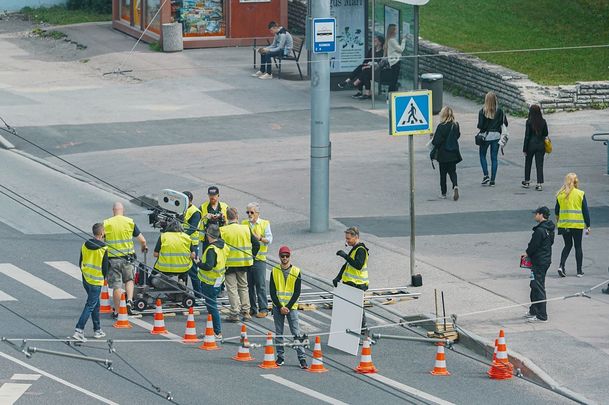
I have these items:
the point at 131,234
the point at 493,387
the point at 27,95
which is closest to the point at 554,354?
the point at 493,387

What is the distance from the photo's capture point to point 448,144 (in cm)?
2575

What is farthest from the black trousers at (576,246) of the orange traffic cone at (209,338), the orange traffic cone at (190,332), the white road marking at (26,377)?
the white road marking at (26,377)

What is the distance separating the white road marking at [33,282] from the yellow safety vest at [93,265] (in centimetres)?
197

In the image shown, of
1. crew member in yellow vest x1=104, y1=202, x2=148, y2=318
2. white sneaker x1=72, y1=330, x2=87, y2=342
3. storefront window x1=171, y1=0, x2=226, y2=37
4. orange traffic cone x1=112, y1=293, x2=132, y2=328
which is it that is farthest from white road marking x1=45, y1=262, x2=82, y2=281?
storefront window x1=171, y1=0, x2=226, y2=37

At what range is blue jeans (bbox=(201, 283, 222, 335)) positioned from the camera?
60.2ft

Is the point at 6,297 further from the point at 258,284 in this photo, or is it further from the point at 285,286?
the point at 285,286

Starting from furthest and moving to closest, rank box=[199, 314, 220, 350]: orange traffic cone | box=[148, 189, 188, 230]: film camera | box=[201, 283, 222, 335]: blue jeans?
box=[148, 189, 188, 230]: film camera, box=[201, 283, 222, 335]: blue jeans, box=[199, 314, 220, 350]: orange traffic cone

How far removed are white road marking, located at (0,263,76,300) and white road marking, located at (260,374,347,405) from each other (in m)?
4.55

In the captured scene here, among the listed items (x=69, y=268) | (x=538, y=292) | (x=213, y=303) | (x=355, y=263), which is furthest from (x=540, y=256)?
(x=69, y=268)

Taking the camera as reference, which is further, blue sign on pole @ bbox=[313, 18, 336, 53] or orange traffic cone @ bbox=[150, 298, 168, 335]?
blue sign on pole @ bbox=[313, 18, 336, 53]

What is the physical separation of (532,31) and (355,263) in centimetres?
Result: 2359

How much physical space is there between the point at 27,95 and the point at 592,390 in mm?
23943

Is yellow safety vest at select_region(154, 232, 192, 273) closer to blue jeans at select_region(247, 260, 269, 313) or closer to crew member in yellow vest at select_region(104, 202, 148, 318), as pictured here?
crew member in yellow vest at select_region(104, 202, 148, 318)

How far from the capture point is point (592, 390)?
16.1 metres
